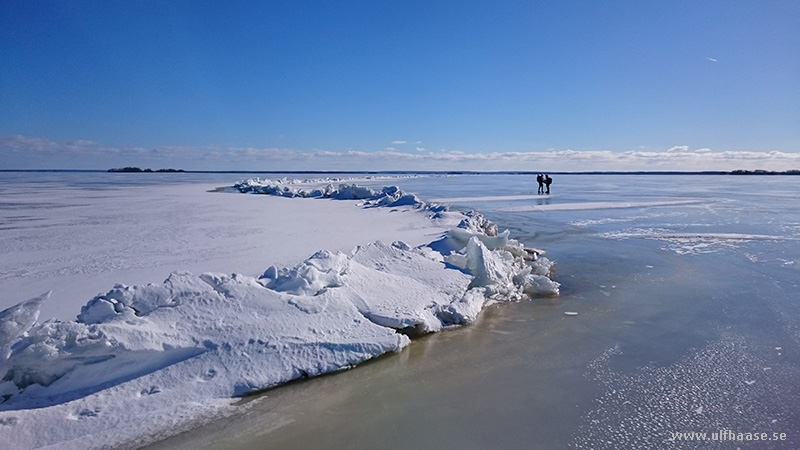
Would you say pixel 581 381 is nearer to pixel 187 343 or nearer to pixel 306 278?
pixel 306 278

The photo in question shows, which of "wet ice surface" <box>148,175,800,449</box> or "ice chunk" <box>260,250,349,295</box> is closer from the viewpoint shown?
"wet ice surface" <box>148,175,800,449</box>

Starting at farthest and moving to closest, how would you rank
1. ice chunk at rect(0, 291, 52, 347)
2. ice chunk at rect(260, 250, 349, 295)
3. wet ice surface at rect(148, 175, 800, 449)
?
ice chunk at rect(260, 250, 349, 295)
ice chunk at rect(0, 291, 52, 347)
wet ice surface at rect(148, 175, 800, 449)

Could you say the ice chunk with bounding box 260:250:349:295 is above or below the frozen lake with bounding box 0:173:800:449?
above

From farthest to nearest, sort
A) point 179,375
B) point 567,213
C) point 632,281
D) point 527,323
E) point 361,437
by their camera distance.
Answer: point 567,213
point 632,281
point 527,323
point 179,375
point 361,437

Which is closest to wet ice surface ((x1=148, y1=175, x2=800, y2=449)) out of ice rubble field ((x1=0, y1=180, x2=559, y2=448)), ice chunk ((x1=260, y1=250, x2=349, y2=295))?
ice rubble field ((x1=0, y1=180, x2=559, y2=448))

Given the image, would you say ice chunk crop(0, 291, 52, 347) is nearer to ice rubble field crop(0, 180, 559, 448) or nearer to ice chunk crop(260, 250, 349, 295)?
ice rubble field crop(0, 180, 559, 448)

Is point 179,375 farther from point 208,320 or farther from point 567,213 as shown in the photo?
point 567,213

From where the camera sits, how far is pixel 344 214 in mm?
13070

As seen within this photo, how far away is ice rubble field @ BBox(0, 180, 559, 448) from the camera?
284 cm

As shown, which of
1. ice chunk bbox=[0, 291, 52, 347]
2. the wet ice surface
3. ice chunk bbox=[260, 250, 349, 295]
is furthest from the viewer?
ice chunk bbox=[260, 250, 349, 295]

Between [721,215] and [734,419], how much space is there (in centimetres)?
1388

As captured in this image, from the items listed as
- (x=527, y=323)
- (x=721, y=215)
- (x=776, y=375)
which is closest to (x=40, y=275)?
(x=527, y=323)

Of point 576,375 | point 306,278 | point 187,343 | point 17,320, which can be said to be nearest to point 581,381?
point 576,375

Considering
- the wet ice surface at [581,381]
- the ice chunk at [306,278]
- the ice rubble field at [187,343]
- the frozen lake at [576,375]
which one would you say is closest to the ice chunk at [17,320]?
the ice rubble field at [187,343]
